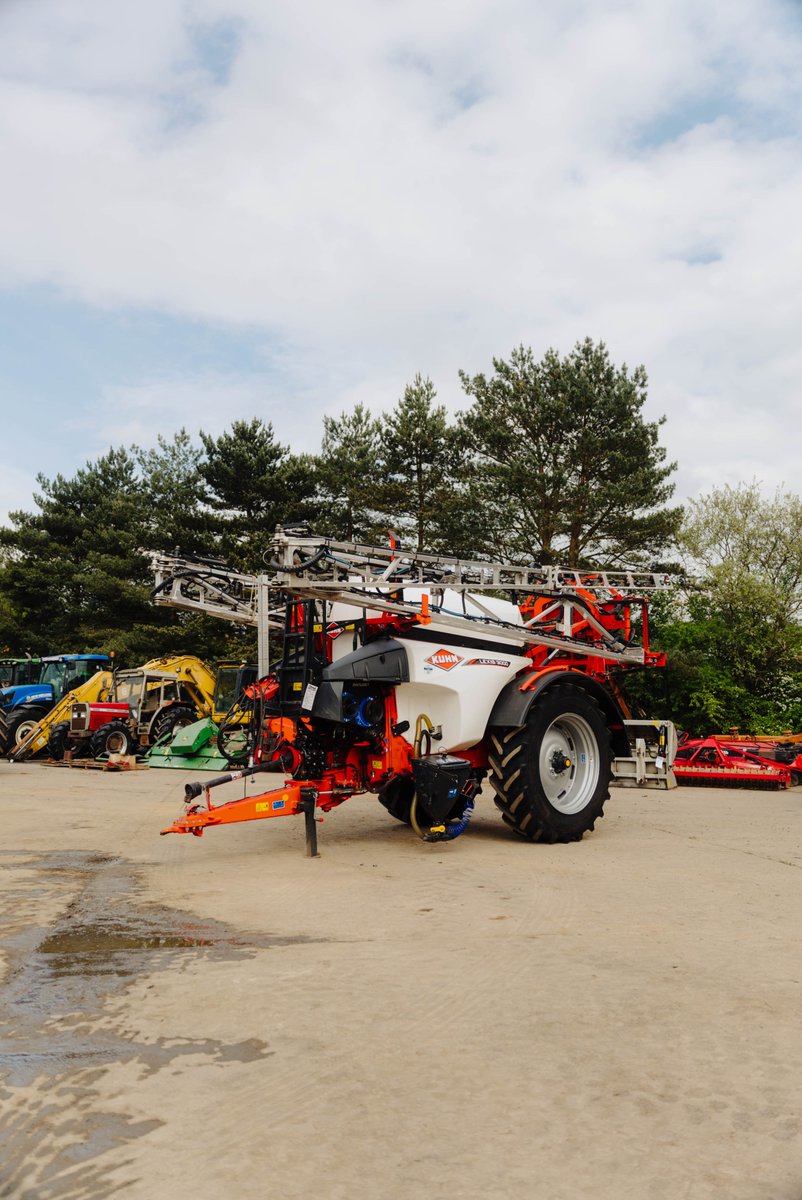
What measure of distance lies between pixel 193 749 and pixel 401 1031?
637 inches

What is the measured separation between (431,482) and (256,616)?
19988 mm

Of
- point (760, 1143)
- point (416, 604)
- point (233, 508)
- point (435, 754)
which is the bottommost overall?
point (760, 1143)

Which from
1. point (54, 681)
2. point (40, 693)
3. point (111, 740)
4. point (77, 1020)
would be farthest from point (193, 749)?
point (77, 1020)

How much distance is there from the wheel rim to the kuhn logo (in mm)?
1200

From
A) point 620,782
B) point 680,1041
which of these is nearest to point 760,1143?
point 680,1041

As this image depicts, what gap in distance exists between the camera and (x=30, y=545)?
4019 centimetres

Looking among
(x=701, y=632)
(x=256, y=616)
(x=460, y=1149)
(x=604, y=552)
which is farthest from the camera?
(x=604, y=552)

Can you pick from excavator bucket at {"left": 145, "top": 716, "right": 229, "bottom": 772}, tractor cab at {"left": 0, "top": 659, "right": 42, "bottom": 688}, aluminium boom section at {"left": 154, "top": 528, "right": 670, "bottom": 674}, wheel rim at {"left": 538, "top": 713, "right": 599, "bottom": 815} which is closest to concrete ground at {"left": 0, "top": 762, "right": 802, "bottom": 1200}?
wheel rim at {"left": 538, "top": 713, "right": 599, "bottom": 815}

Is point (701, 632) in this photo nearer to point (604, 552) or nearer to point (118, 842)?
point (604, 552)

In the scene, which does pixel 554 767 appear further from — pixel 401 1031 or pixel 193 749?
pixel 193 749

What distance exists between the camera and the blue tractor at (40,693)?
23.1 metres

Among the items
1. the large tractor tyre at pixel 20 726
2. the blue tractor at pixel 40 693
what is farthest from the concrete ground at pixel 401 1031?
the blue tractor at pixel 40 693

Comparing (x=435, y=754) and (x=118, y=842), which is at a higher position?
(x=435, y=754)

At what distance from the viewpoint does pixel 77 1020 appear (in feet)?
13.1
